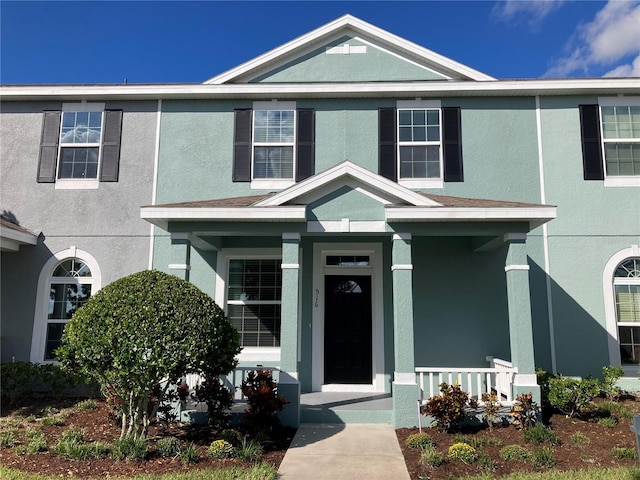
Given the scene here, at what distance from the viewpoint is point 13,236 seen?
376 inches

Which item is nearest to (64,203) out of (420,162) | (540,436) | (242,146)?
(242,146)

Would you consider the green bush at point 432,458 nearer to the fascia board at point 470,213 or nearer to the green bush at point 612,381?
the fascia board at point 470,213

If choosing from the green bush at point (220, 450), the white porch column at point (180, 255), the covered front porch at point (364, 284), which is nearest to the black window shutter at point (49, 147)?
the covered front porch at point (364, 284)

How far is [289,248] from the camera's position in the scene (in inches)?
320

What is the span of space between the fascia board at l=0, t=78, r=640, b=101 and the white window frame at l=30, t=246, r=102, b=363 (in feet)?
11.2

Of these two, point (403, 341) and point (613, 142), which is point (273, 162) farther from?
point (613, 142)

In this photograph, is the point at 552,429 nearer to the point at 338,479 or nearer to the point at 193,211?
the point at 338,479

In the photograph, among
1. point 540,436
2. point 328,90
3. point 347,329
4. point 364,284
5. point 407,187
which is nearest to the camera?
point 540,436

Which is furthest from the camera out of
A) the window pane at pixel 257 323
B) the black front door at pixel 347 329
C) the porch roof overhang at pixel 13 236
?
the window pane at pixel 257 323

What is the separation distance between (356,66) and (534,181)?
14.8ft

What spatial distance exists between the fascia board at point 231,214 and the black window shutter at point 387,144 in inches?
108

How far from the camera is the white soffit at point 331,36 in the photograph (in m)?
10.5

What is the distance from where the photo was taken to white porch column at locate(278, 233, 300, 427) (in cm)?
750

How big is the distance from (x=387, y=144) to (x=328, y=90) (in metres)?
1.67
